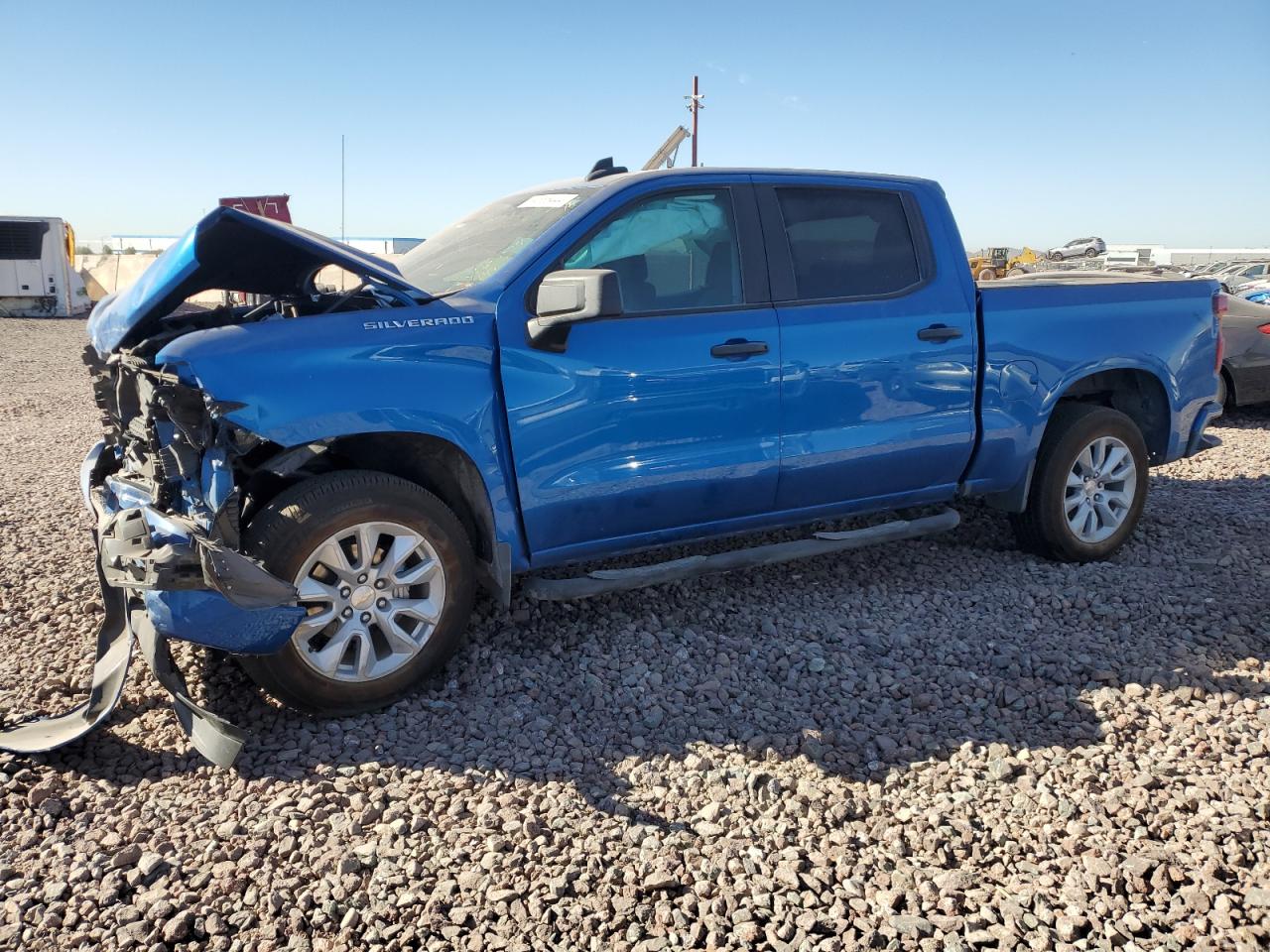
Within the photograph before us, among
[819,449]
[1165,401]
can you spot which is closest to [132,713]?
[819,449]

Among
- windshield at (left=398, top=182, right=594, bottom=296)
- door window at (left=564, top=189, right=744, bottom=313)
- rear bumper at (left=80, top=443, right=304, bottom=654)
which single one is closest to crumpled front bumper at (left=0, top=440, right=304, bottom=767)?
rear bumper at (left=80, top=443, right=304, bottom=654)

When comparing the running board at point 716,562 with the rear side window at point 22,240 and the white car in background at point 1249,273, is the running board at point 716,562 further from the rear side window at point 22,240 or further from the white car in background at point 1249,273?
the white car in background at point 1249,273

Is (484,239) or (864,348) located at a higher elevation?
(484,239)

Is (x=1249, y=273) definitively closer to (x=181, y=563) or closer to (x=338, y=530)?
(x=338, y=530)

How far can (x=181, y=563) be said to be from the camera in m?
3.10

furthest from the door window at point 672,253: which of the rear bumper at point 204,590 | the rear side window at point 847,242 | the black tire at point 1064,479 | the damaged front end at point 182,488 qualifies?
the black tire at point 1064,479

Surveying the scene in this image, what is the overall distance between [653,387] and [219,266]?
5.70ft

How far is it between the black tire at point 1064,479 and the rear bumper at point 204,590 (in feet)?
12.4

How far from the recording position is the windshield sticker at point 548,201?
4254mm

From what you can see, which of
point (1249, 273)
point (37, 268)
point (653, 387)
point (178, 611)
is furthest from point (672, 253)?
point (1249, 273)

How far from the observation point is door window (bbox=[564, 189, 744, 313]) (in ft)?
13.1

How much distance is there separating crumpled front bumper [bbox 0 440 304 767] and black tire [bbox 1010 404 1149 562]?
3770 millimetres

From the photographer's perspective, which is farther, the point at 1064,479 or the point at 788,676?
the point at 1064,479

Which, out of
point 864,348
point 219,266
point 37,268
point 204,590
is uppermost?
point 37,268
